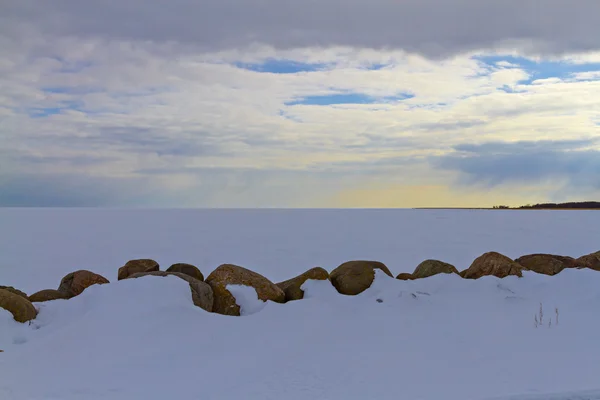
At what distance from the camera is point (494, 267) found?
29.1 ft


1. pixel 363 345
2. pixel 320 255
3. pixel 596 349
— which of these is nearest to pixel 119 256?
pixel 320 255

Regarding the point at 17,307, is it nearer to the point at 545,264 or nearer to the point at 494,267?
the point at 494,267

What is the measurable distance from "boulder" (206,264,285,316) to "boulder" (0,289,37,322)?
2236mm

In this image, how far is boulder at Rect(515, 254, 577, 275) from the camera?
30.6 ft

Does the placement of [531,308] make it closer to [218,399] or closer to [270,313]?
[270,313]

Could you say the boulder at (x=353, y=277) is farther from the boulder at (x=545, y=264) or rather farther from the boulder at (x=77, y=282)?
the boulder at (x=77, y=282)

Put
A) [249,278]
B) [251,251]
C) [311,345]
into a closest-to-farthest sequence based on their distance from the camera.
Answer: [311,345] < [249,278] < [251,251]

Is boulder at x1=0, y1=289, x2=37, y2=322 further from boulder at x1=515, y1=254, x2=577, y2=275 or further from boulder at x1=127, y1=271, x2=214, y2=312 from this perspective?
boulder at x1=515, y1=254, x2=577, y2=275

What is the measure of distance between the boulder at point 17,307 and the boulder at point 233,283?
2236mm

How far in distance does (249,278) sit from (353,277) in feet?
5.06

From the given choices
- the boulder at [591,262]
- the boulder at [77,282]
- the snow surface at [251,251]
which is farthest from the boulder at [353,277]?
the snow surface at [251,251]

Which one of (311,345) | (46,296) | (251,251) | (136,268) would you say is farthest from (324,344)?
(251,251)

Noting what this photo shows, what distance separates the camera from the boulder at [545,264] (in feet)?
30.6

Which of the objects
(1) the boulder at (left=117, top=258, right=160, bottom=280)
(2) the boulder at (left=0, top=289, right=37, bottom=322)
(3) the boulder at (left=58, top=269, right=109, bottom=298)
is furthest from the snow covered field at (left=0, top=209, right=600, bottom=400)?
(1) the boulder at (left=117, top=258, right=160, bottom=280)
